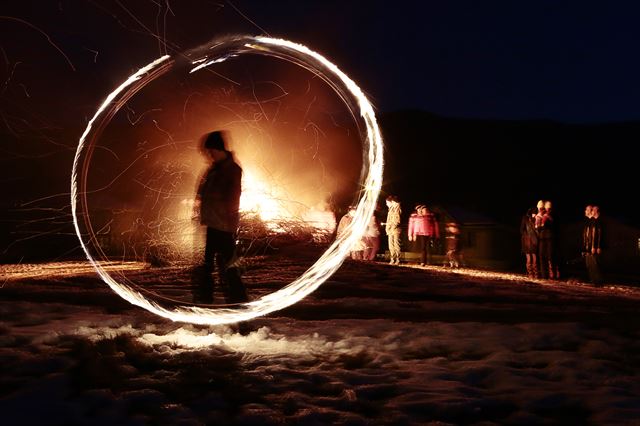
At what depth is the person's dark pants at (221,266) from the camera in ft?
20.8

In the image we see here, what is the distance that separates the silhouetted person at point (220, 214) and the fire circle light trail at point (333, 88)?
0.24 meters

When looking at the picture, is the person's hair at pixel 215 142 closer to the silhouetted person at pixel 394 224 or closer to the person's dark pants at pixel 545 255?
the person's dark pants at pixel 545 255

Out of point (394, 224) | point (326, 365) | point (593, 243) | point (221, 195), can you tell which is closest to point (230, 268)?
point (221, 195)

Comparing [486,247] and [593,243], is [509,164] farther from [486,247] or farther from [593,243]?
[593,243]

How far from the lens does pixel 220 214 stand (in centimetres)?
631

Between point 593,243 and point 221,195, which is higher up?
point 221,195

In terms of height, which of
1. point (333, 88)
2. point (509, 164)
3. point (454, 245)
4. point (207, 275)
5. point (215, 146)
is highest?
point (509, 164)

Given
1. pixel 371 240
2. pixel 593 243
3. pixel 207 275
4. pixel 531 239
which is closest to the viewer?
pixel 207 275

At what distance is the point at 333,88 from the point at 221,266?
8.73ft

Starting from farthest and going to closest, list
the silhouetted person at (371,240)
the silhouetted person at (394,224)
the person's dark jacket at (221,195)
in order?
the silhouetted person at (371,240) < the silhouetted person at (394,224) < the person's dark jacket at (221,195)

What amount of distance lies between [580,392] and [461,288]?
6746 mm

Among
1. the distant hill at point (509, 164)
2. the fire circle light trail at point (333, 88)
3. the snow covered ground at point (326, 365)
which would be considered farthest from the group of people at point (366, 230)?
the distant hill at point (509, 164)

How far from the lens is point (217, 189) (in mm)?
6328

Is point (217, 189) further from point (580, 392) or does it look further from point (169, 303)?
point (580, 392)
